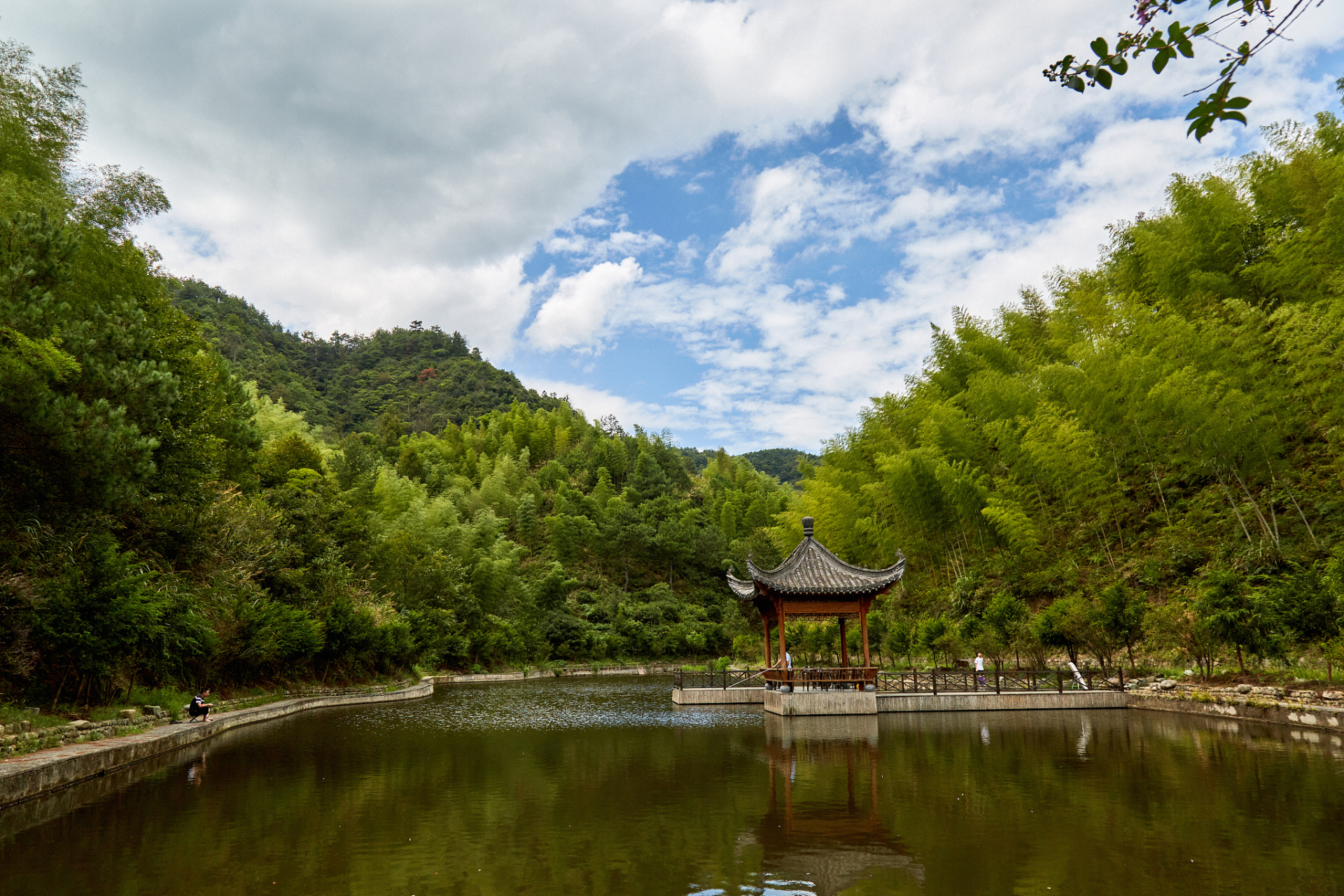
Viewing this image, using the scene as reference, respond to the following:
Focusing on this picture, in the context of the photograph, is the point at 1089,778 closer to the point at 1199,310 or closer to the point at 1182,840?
the point at 1182,840

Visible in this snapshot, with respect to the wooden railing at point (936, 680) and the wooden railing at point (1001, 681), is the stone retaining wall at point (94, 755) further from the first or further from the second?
the wooden railing at point (1001, 681)

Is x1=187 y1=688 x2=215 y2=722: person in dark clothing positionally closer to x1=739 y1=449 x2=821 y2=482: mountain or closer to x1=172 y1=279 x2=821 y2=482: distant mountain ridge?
x1=172 y1=279 x2=821 y2=482: distant mountain ridge

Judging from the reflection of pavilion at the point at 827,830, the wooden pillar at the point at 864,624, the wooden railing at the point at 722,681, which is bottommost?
the reflection of pavilion at the point at 827,830

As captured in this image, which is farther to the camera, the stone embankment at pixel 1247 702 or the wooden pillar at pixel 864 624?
the wooden pillar at pixel 864 624

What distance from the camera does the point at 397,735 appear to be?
13164 millimetres

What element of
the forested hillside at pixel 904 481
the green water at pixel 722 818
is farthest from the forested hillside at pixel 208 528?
the green water at pixel 722 818

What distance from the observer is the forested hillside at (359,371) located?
228 ft

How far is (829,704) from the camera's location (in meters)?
14.7

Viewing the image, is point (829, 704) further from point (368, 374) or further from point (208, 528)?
point (368, 374)

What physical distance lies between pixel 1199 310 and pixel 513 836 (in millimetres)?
20051

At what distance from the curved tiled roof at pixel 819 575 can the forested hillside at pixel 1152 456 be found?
4616 millimetres

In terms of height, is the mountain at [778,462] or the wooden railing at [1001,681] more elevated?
the mountain at [778,462]

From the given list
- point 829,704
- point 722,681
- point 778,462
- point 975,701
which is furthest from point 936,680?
point 778,462

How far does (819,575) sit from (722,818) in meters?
9.41
